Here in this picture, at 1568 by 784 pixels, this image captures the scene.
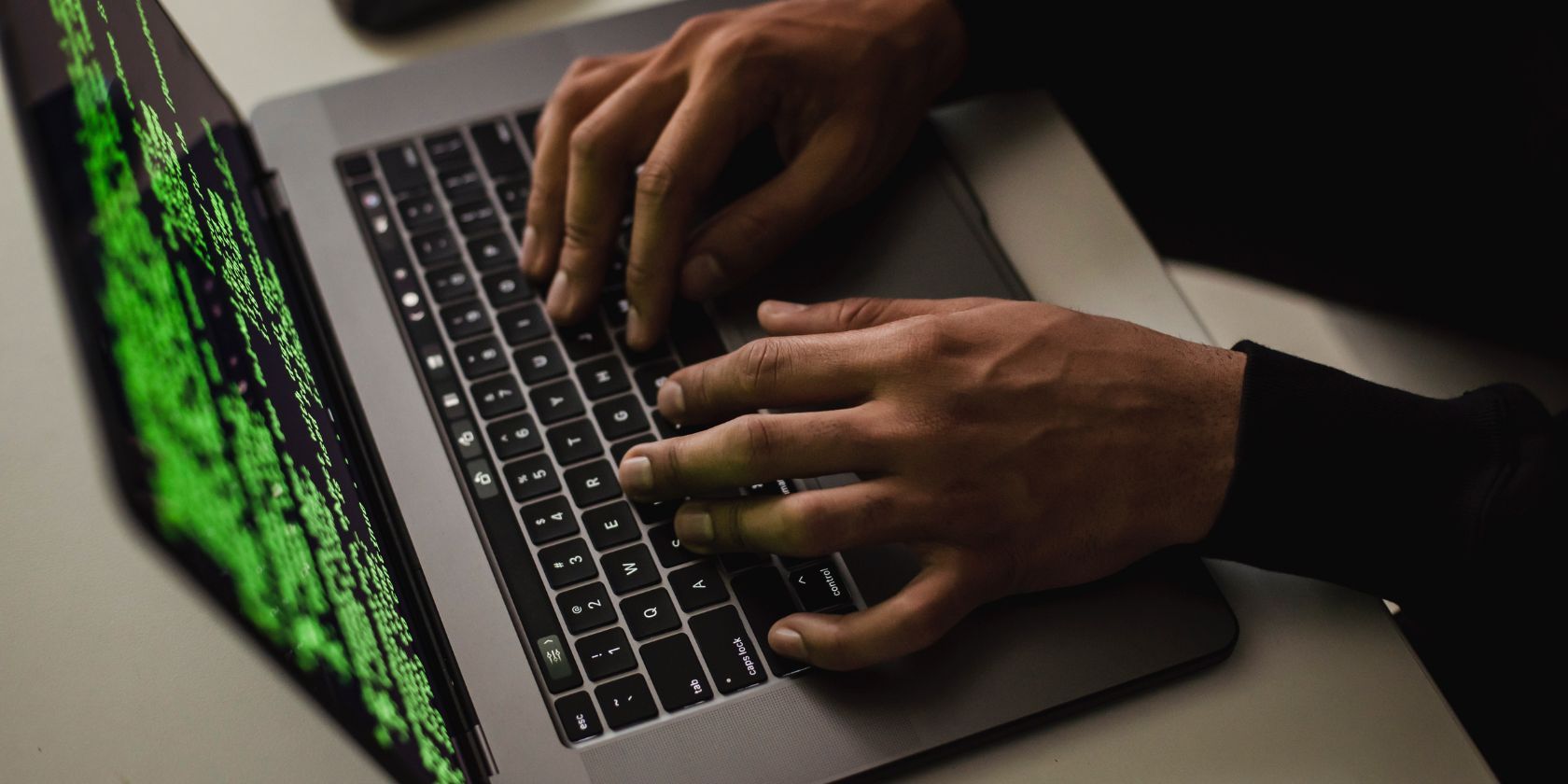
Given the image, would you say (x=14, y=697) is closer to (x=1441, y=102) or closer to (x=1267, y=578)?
(x=1267, y=578)

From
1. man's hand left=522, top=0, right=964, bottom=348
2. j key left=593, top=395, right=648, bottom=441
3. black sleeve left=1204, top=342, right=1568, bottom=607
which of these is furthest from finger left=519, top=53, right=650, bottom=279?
black sleeve left=1204, top=342, right=1568, bottom=607

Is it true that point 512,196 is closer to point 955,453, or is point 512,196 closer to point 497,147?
point 497,147

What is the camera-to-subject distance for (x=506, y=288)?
720 millimetres

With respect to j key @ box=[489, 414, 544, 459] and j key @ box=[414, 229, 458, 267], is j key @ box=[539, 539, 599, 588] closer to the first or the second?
j key @ box=[489, 414, 544, 459]

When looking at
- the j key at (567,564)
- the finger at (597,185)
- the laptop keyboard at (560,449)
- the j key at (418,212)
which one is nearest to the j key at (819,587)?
the laptop keyboard at (560,449)

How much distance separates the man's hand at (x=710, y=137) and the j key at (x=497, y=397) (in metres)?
0.06

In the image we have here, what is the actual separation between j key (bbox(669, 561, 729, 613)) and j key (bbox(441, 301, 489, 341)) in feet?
0.68

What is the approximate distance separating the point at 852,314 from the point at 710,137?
0.15m

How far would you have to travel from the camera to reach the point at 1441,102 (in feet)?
2.76

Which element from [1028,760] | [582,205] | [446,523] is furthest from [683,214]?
[1028,760]

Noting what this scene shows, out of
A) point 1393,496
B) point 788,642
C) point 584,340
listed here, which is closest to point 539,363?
point 584,340

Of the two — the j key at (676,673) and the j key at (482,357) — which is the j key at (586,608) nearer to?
the j key at (676,673)

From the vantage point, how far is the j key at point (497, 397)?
0.66m

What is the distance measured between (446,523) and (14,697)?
24cm
